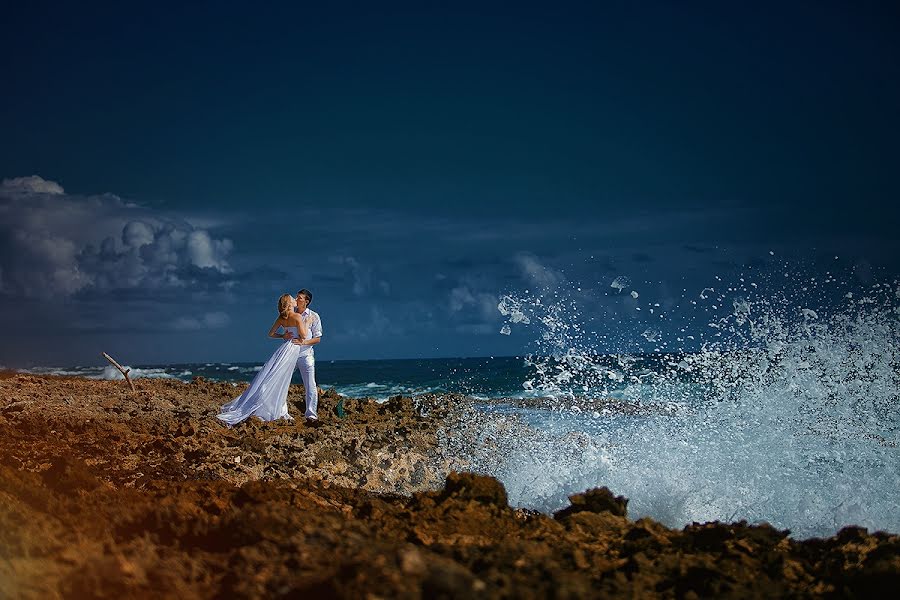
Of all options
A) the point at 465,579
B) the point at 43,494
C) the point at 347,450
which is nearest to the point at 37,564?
the point at 43,494

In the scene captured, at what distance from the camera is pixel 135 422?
10.5m

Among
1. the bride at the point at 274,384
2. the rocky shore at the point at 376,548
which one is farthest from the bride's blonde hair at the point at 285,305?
the rocky shore at the point at 376,548

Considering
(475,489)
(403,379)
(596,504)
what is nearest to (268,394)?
(475,489)

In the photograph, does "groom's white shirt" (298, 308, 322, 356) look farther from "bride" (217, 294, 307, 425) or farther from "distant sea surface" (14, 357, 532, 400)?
"distant sea surface" (14, 357, 532, 400)

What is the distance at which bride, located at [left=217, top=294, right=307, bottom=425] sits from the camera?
37.5ft

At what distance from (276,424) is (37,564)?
→ 8206mm

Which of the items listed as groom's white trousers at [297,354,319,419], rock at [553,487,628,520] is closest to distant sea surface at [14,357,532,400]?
groom's white trousers at [297,354,319,419]

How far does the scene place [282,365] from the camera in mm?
11617

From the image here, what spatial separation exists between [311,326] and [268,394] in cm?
138

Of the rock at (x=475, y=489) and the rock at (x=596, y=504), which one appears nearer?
the rock at (x=475, y=489)

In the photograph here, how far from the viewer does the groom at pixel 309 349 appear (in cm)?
1171

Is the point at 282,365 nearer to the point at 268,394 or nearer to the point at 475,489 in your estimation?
the point at 268,394

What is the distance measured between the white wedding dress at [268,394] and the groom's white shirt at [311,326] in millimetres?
282

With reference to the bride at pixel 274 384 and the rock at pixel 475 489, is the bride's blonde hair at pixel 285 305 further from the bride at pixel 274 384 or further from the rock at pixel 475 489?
the rock at pixel 475 489
